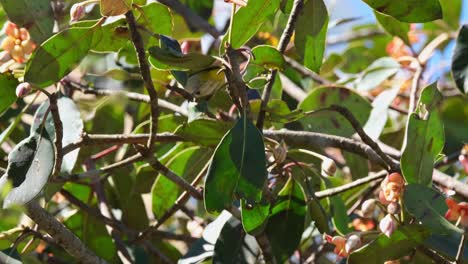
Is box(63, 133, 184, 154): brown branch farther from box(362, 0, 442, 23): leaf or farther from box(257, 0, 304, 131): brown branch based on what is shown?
box(362, 0, 442, 23): leaf

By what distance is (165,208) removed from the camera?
1.80m

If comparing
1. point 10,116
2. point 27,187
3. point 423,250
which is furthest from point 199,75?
point 10,116

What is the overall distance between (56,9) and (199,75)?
48 cm

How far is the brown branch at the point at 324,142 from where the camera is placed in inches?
62.9

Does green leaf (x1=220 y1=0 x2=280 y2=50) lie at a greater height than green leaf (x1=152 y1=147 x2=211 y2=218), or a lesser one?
greater

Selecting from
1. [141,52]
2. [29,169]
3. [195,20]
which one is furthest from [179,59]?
[195,20]

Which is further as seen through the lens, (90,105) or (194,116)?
(90,105)

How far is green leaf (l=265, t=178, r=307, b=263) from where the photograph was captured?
1.57 meters

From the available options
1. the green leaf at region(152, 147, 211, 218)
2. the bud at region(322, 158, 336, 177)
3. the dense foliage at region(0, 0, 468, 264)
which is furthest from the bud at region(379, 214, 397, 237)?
the green leaf at region(152, 147, 211, 218)

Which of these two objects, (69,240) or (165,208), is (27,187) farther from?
(165,208)

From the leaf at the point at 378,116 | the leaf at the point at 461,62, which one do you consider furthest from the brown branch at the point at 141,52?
the leaf at the point at 378,116

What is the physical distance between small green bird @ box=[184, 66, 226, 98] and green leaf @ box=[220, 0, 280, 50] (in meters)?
0.07

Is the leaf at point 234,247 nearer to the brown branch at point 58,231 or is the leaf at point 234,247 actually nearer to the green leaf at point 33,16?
the brown branch at point 58,231

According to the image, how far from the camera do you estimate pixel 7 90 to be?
58.6 inches
